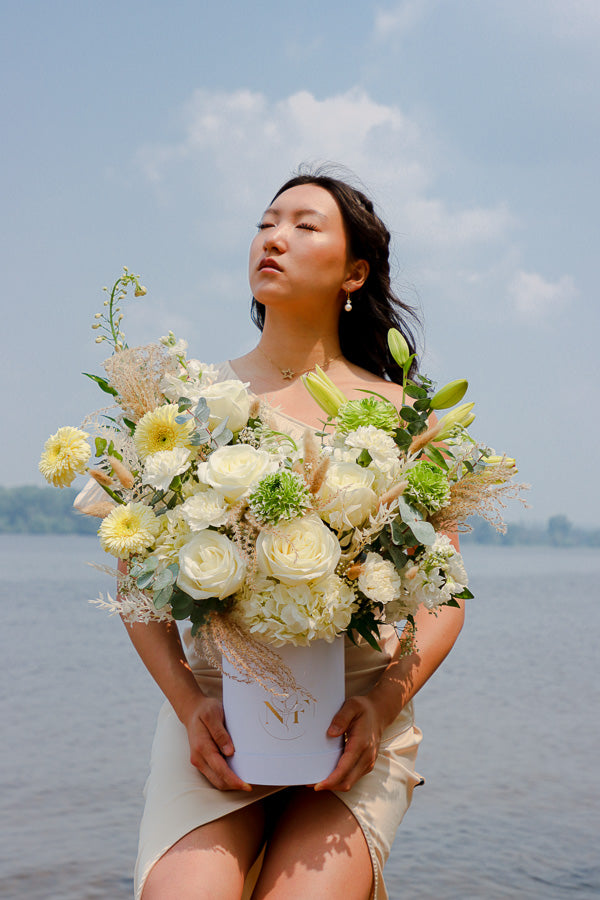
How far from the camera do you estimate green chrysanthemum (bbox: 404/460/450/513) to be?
1.95 metres

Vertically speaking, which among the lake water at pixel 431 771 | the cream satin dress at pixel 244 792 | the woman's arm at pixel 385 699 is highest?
the woman's arm at pixel 385 699

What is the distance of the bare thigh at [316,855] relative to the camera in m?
2.08

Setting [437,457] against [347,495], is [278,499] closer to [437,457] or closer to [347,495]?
[347,495]

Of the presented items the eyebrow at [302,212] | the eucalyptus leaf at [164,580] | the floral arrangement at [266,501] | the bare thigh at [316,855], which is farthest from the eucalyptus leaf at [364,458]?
the eyebrow at [302,212]

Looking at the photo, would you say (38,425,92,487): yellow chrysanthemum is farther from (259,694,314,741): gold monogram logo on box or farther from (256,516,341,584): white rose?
(259,694,314,741): gold monogram logo on box

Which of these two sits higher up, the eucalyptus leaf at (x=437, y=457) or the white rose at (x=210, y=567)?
the eucalyptus leaf at (x=437, y=457)

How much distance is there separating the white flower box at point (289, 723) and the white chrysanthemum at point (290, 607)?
135mm

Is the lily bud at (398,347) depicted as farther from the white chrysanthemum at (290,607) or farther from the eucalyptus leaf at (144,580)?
the eucalyptus leaf at (144,580)

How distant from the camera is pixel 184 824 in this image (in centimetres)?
218

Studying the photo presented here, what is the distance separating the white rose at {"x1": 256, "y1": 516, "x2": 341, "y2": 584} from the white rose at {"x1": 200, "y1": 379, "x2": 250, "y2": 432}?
0.29m

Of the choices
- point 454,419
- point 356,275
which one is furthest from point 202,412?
point 356,275

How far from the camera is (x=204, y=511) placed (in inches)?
72.2

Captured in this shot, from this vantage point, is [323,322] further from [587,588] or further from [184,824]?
[587,588]

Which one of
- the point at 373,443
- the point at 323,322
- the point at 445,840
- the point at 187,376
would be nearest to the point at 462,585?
the point at 373,443
